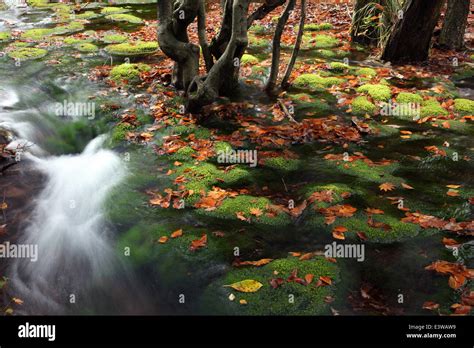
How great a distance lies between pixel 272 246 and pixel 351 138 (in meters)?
3.19

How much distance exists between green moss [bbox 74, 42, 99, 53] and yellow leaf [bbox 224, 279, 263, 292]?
10.0 m

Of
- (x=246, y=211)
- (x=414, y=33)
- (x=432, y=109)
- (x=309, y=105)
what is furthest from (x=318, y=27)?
(x=246, y=211)

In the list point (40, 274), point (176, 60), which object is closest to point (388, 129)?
point (176, 60)

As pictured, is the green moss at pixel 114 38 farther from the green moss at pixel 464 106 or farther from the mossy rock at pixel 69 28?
the green moss at pixel 464 106

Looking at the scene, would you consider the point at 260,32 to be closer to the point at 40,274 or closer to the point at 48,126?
the point at 48,126

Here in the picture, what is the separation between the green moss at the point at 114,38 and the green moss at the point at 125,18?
251 centimetres

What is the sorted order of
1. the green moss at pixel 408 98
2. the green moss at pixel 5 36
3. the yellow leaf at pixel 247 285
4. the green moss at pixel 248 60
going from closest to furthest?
the yellow leaf at pixel 247 285 < the green moss at pixel 408 98 < the green moss at pixel 248 60 < the green moss at pixel 5 36

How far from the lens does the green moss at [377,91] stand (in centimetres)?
884

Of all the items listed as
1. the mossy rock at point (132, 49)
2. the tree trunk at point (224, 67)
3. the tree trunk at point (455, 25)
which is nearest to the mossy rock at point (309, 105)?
the tree trunk at point (224, 67)

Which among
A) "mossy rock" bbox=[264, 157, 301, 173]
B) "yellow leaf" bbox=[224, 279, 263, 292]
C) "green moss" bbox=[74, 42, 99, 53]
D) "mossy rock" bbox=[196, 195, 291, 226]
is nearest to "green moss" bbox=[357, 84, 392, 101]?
"mossy rock" bbox=[264, 157, 301, 173]

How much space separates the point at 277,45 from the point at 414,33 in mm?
4119

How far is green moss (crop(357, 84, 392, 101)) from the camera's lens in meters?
8.84

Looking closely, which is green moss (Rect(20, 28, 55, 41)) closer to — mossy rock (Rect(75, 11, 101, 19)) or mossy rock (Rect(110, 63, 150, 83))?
mossy rock (Rect(75, 11, 101, 19))

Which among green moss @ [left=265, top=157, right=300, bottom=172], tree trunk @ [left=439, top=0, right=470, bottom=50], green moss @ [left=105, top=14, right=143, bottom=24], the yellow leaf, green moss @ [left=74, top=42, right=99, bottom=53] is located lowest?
the yellow leaf
